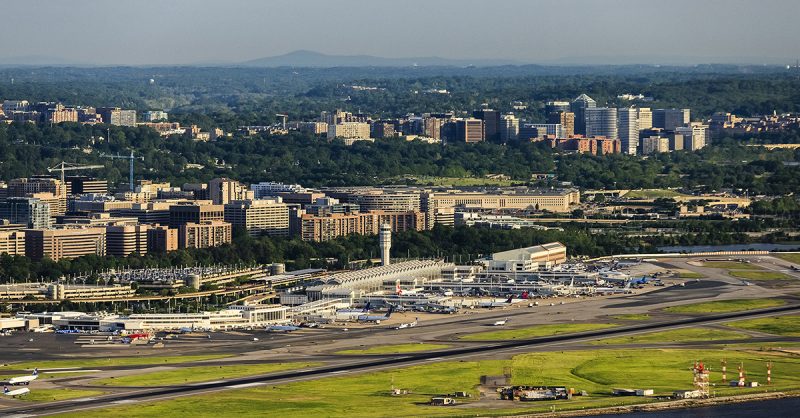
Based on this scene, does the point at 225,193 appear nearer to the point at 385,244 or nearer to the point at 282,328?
the point at 385,244

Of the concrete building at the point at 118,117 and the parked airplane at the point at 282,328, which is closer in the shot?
the parked airplane at the point at 282,328

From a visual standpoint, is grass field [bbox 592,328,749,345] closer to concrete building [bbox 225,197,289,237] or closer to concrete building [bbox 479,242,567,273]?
concrete building [bbox 479,242,567,273]

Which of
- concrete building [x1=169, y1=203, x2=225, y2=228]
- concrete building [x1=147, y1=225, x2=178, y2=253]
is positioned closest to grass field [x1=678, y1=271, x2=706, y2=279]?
concrete building [x1=147, y1=225, x2=178, y2=253]

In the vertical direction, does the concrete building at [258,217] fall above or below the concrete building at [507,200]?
above

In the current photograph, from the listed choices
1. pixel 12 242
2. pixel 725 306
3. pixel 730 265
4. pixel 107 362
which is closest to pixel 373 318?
pixel 725 306

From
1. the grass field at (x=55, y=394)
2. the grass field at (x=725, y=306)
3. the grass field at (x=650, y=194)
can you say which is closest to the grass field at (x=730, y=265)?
the grass field at (x=725, y=306)

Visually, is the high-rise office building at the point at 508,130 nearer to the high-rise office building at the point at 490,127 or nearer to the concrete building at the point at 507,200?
the high-rise office building at the point at 490,127
